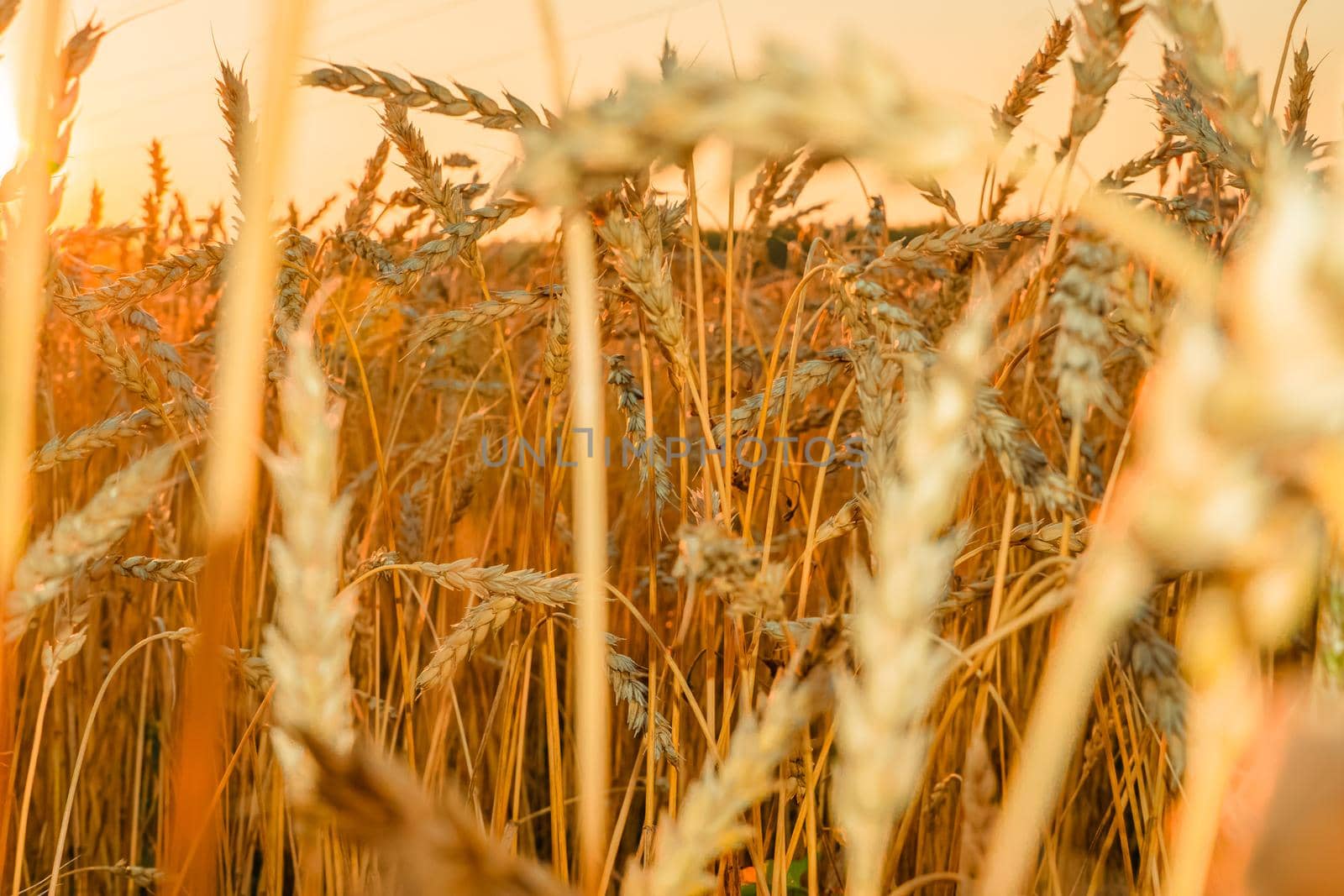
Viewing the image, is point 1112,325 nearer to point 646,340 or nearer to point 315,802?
point 646,340

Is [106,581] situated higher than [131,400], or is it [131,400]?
[131,400]

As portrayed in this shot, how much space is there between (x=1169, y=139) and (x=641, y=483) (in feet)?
2.89

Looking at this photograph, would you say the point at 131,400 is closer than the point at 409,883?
No

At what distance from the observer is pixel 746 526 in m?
0.79

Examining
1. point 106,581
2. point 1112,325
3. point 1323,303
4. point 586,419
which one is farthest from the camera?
point 106,581

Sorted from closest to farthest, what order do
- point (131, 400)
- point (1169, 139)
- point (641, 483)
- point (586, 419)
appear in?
point (586, 419)
point (641, 483)
point (1169, 139)
point (131, 400)

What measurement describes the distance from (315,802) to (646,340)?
766 millimetres

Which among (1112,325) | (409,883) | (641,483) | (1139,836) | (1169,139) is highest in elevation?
(1169,139)

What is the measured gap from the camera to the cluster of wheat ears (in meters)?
0.24

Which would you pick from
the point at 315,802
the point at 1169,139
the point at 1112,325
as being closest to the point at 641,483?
the point at 1112,325

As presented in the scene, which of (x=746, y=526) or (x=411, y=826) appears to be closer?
(x=411, y=826)

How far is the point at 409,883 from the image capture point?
252mm

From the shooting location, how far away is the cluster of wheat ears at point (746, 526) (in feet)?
0.78

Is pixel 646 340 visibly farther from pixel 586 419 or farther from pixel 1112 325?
pixel 586 419
